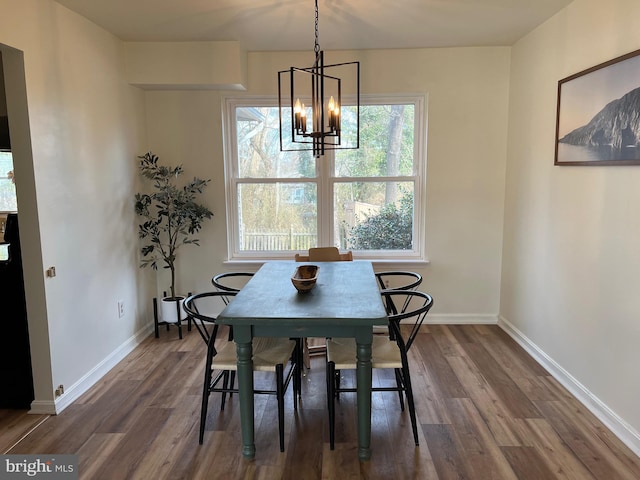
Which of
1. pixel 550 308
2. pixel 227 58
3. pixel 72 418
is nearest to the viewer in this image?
pixel 72 418

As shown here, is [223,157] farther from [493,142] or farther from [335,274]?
[493,142]

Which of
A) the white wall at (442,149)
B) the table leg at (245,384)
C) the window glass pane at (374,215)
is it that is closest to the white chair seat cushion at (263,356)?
the table leg at (245,384)

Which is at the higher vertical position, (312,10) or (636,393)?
(312,10)

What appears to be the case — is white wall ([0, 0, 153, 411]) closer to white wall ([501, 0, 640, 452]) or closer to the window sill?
the window sill

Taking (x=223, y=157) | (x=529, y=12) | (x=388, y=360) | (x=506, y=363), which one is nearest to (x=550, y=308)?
(x=506, y=363)

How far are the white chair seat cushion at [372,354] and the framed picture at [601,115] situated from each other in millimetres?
1620

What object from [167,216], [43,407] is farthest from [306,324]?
[167,216]

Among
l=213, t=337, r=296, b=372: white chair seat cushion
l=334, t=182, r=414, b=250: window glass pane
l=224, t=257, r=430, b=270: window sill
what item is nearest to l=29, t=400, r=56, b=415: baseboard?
l=213, t=337, r=296, b=372: white chair seat cushion

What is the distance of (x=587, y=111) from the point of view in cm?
270

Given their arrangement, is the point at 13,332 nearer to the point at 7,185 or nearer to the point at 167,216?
the point at 7,185

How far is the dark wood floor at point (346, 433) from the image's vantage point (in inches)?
84.7

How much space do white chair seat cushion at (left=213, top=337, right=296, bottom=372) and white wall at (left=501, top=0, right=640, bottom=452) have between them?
184 cm

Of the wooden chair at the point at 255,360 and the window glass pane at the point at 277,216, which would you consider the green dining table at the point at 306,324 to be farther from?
the window glass pane at the point at 277,216

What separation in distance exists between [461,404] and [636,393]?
0.93 m
